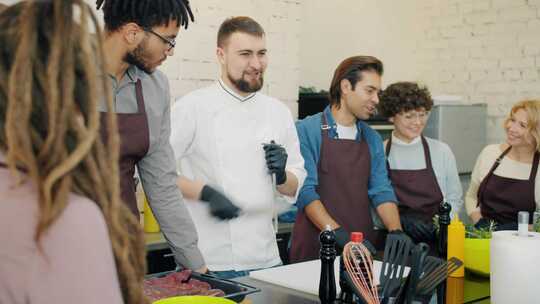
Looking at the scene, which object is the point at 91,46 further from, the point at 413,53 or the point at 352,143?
the point at 413,53

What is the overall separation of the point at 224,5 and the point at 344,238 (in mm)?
1371

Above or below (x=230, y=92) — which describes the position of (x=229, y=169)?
below

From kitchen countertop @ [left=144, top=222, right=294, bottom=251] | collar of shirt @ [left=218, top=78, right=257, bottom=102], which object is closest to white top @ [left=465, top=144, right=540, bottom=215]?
collar of shirt @ [left=218, top=78, right=257, bottom=102]

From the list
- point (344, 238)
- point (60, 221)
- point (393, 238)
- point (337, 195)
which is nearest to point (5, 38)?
point (60, 221)

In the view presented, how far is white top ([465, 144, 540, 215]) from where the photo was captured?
3773 mm

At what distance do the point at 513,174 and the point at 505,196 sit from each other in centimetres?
14

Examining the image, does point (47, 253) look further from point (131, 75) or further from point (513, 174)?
point (513, 174)

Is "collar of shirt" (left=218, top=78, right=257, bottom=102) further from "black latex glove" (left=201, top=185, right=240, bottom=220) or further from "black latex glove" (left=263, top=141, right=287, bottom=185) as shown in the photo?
"black latex glove" (left=201, top=185, right=240, bottom=220)

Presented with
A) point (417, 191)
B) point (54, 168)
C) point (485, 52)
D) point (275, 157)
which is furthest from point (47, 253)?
point (485, 52)

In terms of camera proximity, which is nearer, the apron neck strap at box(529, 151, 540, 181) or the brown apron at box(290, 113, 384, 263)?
the brown apron at box(290, 113, 384, 263)

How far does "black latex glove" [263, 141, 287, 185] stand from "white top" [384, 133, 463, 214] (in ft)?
4.15

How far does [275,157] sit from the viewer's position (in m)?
2.81

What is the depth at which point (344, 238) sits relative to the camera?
3.06m

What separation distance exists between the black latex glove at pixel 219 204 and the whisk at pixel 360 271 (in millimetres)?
797
